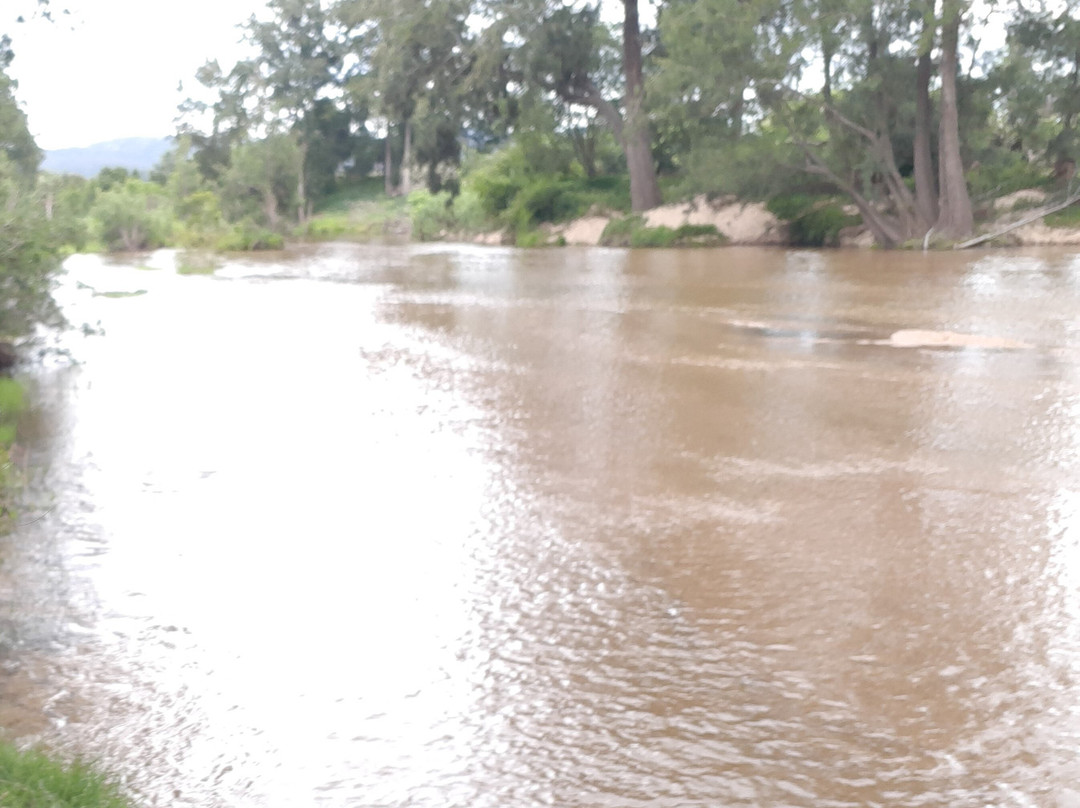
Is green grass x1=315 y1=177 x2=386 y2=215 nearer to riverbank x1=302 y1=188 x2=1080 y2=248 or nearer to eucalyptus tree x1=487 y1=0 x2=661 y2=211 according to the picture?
riverbank x1=302 y1=188 x2=1080 y2=248

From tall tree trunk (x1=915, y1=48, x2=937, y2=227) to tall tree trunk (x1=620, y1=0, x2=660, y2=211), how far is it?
739 cm

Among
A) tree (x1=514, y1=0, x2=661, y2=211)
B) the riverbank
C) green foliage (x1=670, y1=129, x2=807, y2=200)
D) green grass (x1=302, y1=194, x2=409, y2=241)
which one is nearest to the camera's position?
the riverbank

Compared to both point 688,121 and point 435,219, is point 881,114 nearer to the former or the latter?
point 688,121

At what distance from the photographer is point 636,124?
31750 mm

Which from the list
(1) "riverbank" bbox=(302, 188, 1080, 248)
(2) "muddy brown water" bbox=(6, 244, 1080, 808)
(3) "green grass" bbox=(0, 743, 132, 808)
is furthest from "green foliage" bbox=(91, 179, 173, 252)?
(3) "green grass" bbox=(0, 743, 132, 808)

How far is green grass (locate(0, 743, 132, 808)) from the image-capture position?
2824 mm

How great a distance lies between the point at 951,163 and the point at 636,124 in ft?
29.7

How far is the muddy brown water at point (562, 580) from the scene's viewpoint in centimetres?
334

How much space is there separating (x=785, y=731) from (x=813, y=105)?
88.3 ft

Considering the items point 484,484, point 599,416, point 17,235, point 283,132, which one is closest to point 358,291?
point 17,235

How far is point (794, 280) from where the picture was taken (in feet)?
62.7

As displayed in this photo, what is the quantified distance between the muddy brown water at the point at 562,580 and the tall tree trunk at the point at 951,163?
1742 centimetres

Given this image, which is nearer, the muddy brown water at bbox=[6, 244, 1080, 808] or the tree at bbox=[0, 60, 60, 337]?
the muddy brown water at bbox=[6, 244, 1080, 808]

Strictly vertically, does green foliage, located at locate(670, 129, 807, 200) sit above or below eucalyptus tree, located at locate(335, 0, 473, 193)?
below
